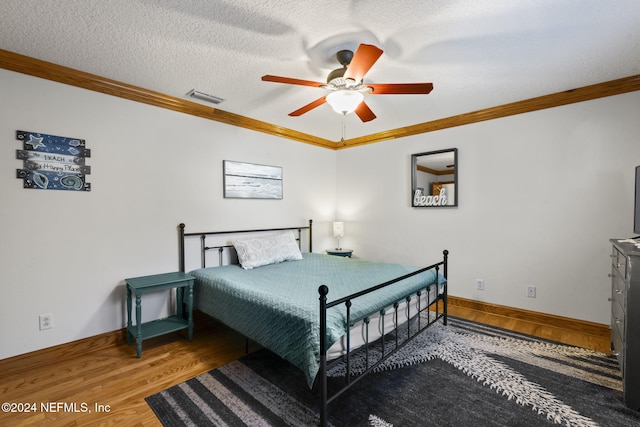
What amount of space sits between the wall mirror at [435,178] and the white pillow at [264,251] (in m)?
1.88

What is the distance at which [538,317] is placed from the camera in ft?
10.7

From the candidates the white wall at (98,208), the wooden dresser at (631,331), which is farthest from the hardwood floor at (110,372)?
the wooden dresser at (631,331)

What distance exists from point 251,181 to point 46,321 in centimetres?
242

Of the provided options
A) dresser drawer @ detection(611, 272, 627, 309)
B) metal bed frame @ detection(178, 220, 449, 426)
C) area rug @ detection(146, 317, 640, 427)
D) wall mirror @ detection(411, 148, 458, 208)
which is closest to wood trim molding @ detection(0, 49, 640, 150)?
wall mirror @ detection(411, 148, 458, 208)

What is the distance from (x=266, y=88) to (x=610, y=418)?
3606 millimetres

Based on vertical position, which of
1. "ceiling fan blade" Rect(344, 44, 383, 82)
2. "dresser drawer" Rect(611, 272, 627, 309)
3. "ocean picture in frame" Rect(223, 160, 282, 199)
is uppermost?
"ceiling fan blade" Rect(344, 44, 383, 82)

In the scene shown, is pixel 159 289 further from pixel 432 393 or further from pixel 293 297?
pixel 432 393

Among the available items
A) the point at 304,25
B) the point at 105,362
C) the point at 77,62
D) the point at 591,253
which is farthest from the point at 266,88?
the point at 591,253

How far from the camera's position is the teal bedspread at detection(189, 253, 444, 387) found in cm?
182

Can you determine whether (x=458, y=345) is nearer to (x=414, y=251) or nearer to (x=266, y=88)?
(x=414, y=251)

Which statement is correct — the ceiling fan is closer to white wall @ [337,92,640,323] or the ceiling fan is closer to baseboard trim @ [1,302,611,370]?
white wall @ [337,92,640,323]

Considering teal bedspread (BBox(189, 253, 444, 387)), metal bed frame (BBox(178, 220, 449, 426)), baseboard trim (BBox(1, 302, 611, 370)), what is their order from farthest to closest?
baseboard trim (BBox(1, 302, 611, 370)) < teal bedspread (BBox(189, 253, 444, 387)) < metal bed frame (BBox(178, 220, 449, 426))

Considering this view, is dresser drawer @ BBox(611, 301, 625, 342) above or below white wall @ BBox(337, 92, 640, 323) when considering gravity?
below

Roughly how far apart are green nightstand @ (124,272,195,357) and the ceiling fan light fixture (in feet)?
7.12
